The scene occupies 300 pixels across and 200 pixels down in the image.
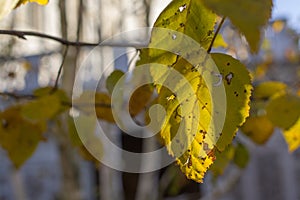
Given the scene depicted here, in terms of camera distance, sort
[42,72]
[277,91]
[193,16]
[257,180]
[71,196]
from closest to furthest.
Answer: [193,16] → [277,91] → [71,196] → [42,72] → [257,180]

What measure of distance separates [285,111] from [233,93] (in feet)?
1.23

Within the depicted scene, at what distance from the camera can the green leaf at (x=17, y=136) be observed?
909mm

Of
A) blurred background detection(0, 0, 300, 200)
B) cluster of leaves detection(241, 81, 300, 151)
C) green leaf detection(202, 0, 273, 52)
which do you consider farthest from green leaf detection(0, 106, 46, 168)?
green leaf detection(202, 0, 273, 52)

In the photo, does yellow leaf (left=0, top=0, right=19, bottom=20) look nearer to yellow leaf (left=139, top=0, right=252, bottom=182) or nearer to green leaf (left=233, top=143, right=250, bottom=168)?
yellow leaf (left=139, top=0, right=252, bottom=182)

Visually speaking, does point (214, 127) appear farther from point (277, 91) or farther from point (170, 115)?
point (277, 91)

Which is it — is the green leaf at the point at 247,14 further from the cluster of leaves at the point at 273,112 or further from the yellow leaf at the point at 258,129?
the yellow leaf at the point at 258,129

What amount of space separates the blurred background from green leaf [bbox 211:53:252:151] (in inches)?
3.2

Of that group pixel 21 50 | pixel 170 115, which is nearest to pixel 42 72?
pixel 21 50

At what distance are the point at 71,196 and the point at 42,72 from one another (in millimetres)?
1166

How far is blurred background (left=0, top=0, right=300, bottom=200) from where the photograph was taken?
7.37ft

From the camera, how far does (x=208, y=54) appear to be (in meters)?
0.49

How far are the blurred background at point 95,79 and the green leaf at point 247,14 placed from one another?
25 centimetres

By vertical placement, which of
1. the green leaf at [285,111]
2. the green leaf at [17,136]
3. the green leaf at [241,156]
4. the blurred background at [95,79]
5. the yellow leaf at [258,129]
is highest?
the green leaf at [285,111]

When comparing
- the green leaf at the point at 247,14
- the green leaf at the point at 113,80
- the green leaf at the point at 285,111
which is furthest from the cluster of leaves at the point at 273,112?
the green leaf at the point at 247,14
